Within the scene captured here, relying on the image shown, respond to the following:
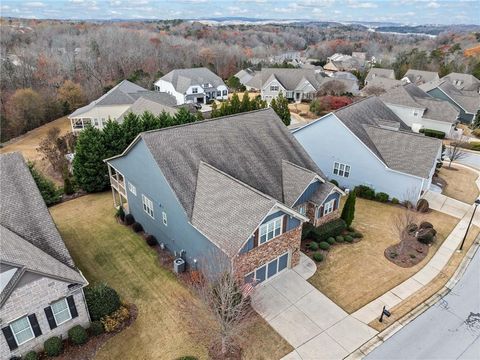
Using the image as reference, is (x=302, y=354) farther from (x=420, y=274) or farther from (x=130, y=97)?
(x=130, y=97)

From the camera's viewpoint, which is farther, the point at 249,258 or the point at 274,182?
the point at 274,182

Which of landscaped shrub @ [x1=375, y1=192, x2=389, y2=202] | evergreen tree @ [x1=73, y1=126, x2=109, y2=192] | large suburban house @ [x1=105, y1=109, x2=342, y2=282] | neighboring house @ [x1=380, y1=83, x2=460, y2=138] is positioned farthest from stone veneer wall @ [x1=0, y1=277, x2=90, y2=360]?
neighboring house @ [x1=380, y1=83, x2=460, y2=138]

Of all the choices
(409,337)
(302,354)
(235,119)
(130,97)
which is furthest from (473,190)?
(130,97)

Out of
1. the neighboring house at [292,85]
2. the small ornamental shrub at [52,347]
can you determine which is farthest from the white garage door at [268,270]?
the neighboring house at [292,85]

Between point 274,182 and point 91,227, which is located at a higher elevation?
point 274,182

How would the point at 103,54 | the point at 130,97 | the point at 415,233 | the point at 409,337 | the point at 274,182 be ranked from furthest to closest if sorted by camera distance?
the point at 103,54
the point at 130,97
the point at 415,233
the point at 274,182
the point at 409,337

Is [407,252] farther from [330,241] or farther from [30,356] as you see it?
[30,356]

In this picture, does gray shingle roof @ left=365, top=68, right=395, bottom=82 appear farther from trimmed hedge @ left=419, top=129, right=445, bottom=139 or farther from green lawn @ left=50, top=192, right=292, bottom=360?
green lawn @ left=50, top=192, right=292, bottom=360

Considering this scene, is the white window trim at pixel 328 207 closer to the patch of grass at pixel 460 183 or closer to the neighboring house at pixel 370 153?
the neighboring house at pixel 370 153
